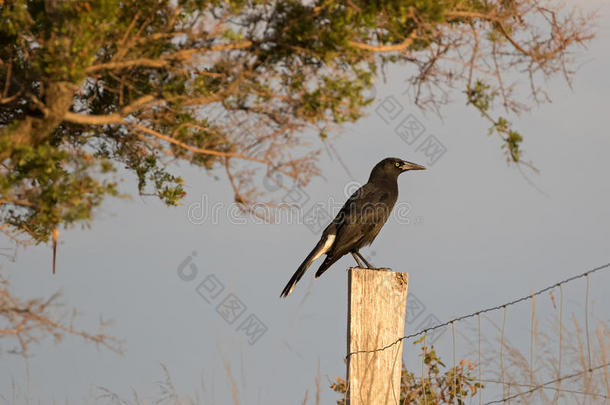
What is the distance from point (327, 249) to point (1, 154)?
3998mm

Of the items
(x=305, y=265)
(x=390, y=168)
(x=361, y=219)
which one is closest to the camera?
(x=305, y=265)

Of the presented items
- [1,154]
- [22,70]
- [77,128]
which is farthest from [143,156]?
[1,154]

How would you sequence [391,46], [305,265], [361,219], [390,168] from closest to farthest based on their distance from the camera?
[391,46] < [305,265] < [361,219] < [390,168]

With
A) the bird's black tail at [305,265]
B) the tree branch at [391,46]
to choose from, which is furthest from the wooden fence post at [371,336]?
the bird's black tail at [305,265]

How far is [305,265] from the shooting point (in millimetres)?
8125

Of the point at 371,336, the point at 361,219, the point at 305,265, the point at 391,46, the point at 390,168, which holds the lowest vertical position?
the point at 371,336

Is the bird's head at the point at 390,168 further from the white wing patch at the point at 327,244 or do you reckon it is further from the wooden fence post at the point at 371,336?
the wooden fence post at the point at 371,336

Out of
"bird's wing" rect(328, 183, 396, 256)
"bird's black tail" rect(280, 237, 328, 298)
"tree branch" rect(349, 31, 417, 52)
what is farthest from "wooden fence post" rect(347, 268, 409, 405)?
"bird's wing" rect(328, 183, 396, 256)

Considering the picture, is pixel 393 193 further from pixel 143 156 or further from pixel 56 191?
pixel 56 191

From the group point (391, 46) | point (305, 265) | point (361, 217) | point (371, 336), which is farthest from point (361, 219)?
point (391, 46)

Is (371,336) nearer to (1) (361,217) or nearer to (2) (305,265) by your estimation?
(2) (305,265)

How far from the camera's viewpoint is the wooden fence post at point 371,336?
5633mm

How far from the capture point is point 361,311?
222 inches

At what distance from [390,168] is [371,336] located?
4150 millimetres
